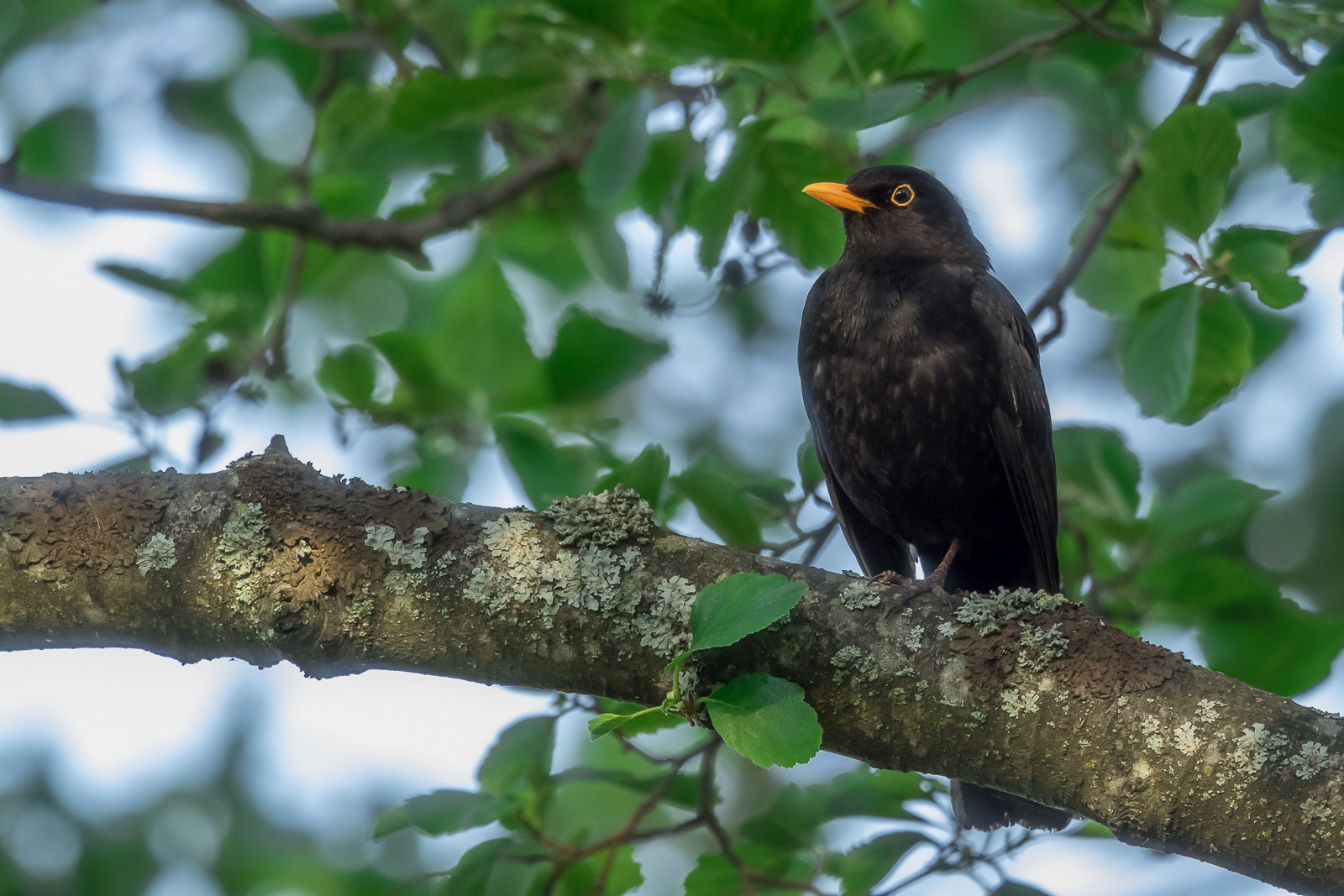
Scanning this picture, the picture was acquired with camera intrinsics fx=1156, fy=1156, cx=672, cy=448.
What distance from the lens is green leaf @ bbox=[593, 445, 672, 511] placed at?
311 cm

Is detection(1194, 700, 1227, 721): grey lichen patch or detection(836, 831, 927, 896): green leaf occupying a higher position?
detection(1194, 700, 1227, 721): grey lichen patch

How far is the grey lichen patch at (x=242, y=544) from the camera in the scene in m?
2.32

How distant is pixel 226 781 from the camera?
268 inches

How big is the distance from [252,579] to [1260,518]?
4695mm

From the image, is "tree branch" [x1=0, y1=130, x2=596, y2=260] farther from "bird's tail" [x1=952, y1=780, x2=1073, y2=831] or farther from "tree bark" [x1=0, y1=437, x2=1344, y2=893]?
"bird's tail" [x1=952, y1=780, x2=1073, y2=831]

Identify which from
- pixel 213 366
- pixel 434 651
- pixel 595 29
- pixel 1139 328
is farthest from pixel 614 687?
pixel 213 366

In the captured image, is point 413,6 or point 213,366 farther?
point 413,6

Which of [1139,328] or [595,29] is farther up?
[595,29]

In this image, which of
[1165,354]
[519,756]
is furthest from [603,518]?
[1165,354]

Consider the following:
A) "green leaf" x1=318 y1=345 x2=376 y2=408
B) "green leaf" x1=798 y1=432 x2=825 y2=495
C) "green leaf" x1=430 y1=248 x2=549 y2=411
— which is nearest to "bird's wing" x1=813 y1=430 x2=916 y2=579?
"green leaf" x1=798 y1=432 x2=825 y2=495

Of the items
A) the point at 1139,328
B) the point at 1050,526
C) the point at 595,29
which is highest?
the point at 595,29

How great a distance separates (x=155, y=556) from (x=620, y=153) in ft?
5.95

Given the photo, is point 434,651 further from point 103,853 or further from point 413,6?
point 103,853

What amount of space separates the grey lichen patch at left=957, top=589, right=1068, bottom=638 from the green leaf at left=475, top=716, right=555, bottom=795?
1.37 metres
